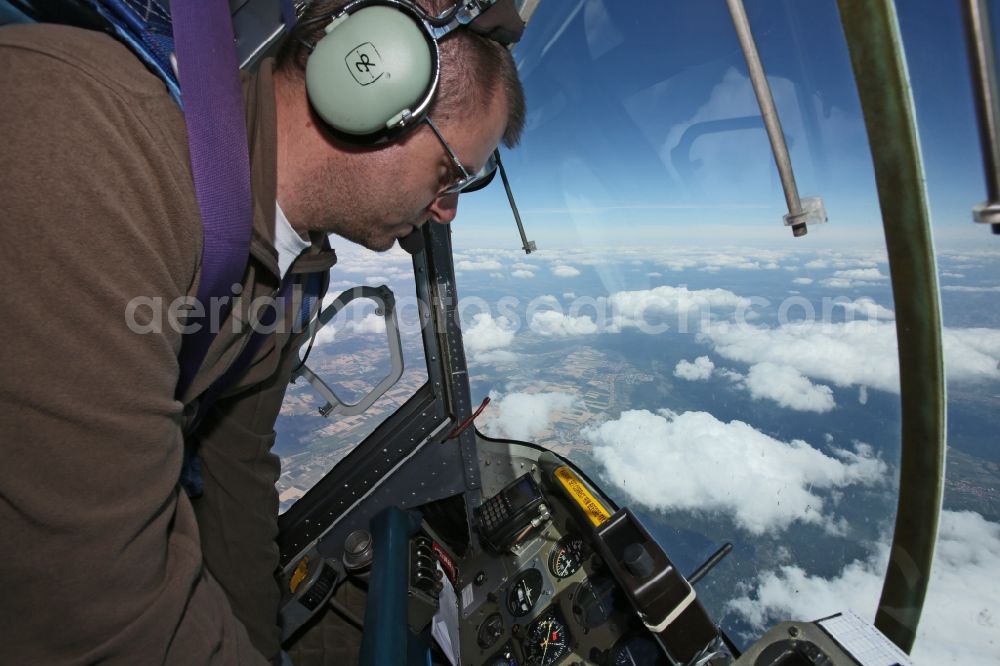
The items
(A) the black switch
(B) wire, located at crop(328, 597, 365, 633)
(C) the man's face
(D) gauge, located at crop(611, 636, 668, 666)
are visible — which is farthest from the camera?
(B) wire, located at crop(328, 597, 365, 633)

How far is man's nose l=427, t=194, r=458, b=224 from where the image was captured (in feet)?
3.63

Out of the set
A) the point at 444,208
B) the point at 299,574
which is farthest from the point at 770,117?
the point at 299,574

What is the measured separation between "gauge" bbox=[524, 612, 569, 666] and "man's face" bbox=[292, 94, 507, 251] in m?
1.54

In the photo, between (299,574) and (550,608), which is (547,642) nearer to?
(550,608)

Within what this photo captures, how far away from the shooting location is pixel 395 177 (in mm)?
942

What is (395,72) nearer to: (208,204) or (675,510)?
(208,204)

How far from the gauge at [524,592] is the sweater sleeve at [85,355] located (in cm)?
141

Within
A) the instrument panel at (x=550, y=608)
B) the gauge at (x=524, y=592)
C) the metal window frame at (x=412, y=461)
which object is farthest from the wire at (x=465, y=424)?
the gauge at (x=524, y=592)

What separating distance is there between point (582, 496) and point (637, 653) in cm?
50

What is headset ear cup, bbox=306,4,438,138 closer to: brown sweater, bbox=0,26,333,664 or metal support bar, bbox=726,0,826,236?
brown sweater, bbox=0,26,333,664

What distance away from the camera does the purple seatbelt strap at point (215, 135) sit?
0.66m

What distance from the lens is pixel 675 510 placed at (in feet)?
8.27

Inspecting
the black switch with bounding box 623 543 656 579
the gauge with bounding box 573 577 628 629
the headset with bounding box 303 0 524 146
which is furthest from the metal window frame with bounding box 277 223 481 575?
the headset with bounding box 303 0 524 146

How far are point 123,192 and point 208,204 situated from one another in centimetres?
12
